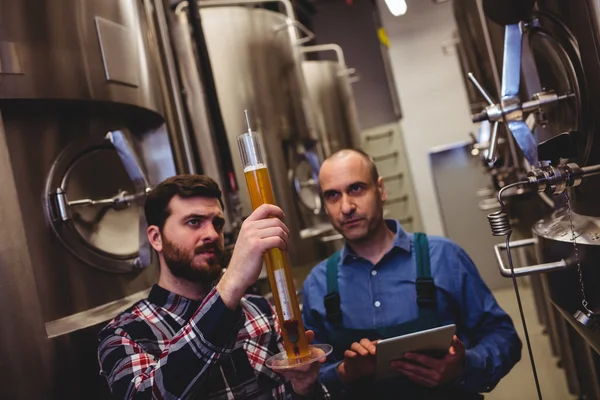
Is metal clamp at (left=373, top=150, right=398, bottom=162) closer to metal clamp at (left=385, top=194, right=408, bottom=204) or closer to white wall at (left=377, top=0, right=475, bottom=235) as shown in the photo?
white wall at (left=377, top=0, right=475, bottom=235)

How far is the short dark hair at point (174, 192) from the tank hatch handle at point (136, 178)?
0.24m

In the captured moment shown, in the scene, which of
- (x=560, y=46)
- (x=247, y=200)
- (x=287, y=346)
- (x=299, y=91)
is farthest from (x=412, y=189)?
(x=287, y=346)

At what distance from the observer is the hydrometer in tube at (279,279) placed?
3.65 ft

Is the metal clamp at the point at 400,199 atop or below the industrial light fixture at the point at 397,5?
below

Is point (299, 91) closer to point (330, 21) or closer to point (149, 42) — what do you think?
point (149, 42)

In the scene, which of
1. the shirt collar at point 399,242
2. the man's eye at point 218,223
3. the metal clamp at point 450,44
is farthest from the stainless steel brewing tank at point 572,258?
the metal clamp at point 450,44

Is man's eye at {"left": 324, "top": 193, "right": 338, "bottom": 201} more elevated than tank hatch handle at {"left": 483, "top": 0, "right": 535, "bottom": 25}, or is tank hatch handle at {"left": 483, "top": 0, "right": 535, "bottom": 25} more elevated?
tank hatch handle at {"left": 483, "top": 0, "right": 535, "bottom": 25}

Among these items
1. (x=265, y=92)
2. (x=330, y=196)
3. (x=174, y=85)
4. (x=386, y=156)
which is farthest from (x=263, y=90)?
(x=386, y=156)

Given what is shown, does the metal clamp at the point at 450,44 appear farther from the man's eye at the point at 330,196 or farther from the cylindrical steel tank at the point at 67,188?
the cylindrical steel tank at the point at 67,188

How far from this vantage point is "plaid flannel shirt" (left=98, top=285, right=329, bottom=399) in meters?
1.26

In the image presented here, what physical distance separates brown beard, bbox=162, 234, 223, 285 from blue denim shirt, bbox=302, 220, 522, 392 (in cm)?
45

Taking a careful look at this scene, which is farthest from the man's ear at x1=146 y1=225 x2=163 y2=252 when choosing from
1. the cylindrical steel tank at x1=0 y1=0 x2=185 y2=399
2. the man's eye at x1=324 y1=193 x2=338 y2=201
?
the man's eye at x1=324 y1=193 x2=338 y2=201

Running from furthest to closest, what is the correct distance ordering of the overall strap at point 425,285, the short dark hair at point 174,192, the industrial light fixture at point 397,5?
the overall strap at point 425,285 < the short dark hair at point 174,192 < the industrial light fixture at point 397,5

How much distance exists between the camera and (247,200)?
9.89ft
